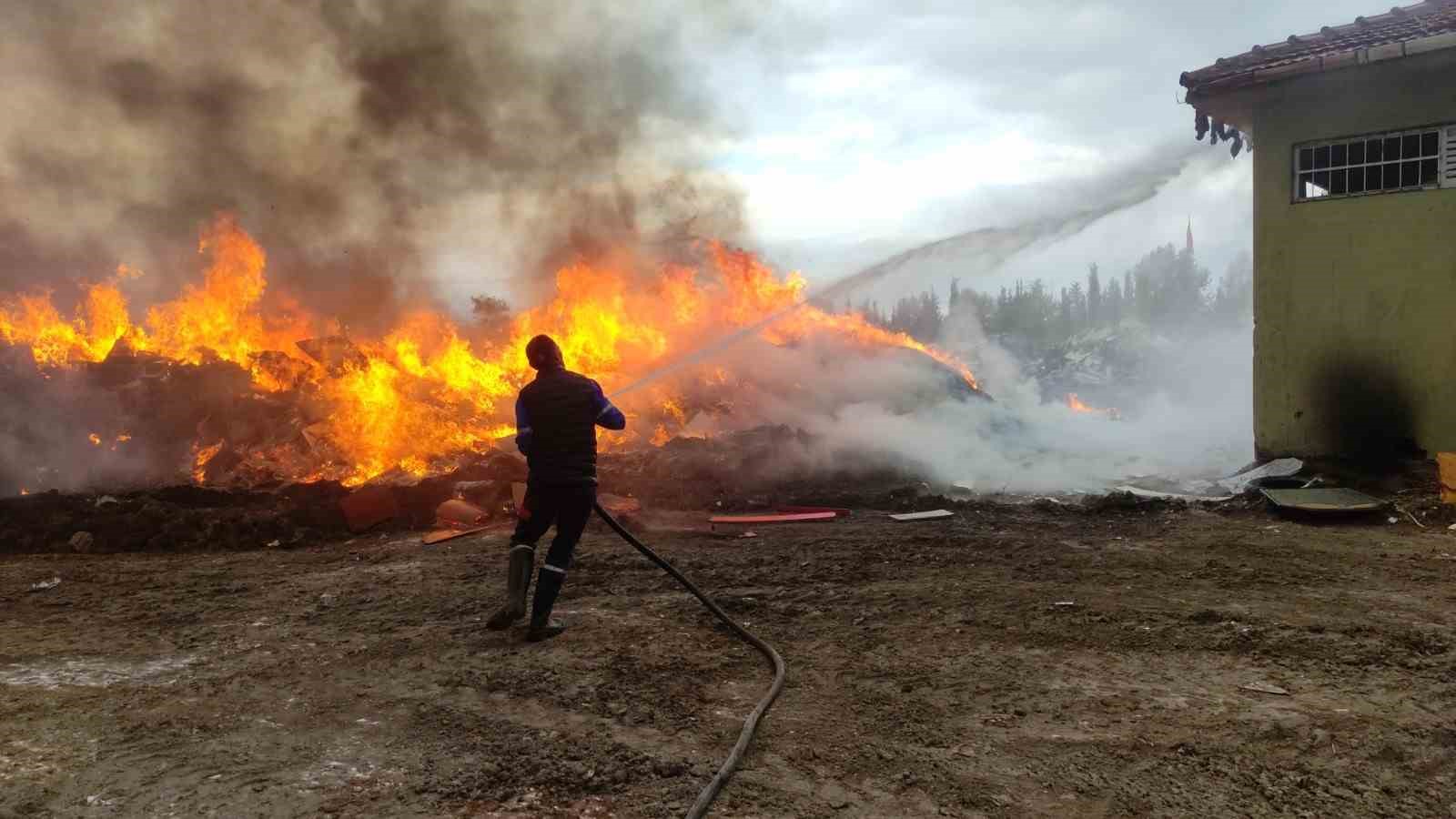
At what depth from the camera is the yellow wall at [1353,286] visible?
926 cm

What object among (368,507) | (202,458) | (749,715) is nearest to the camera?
(749,715)

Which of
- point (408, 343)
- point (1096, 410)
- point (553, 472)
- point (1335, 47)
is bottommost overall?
point (1096, 410)

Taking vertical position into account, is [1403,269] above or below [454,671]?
above

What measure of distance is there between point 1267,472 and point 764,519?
6290 millimetres

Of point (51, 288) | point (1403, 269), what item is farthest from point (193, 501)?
point (1403, 269)

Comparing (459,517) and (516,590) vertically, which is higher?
(516,590)

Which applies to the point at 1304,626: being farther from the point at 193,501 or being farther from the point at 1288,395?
the point at 193,501

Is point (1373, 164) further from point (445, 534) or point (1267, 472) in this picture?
point (445, 534)

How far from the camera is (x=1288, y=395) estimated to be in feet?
33.1

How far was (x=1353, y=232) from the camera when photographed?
966 cm

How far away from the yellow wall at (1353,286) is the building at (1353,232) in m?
Result: 0.01

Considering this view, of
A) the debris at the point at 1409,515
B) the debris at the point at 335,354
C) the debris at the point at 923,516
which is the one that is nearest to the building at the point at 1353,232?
the debris at the point at 1409,515

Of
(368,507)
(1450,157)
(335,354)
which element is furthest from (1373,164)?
(335,354)

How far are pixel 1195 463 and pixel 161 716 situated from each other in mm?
12665
